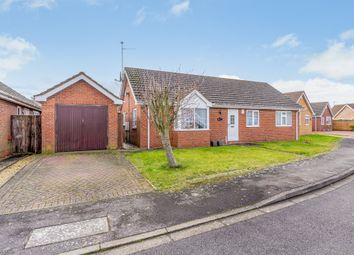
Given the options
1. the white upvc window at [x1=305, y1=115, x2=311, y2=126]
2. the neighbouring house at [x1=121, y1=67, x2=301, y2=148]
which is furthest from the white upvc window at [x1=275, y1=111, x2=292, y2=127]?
the white upvc window at [x1=305, y1=115, x2=311, y2=126]

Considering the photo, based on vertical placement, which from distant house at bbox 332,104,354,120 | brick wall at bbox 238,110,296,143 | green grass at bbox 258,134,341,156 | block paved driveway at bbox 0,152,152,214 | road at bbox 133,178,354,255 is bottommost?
road at bbox 133,178,354,255

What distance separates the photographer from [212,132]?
578 inches

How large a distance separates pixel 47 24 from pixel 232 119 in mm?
14233

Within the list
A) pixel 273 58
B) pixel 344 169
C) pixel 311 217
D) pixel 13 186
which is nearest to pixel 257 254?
pixel 311 217

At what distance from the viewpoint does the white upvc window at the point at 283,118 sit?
17745mm

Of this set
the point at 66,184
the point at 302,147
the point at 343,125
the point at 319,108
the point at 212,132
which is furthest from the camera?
the point at 343,125

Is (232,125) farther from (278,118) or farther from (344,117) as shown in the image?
(344,117)

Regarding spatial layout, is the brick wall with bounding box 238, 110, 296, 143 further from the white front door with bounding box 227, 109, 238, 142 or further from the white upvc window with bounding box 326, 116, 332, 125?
the white upvc window with bounding box 326, 116, 332, 125

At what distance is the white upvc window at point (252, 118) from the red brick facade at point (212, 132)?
0.95 feet

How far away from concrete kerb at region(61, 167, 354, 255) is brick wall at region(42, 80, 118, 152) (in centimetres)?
928

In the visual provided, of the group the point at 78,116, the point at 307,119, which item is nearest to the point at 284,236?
the point at 78,116

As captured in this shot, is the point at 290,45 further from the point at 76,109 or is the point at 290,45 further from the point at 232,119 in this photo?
the point at 76,109

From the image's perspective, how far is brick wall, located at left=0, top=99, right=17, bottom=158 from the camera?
9.63 m

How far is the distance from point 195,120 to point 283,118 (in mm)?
9497
